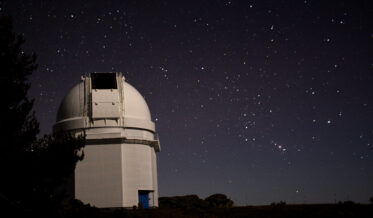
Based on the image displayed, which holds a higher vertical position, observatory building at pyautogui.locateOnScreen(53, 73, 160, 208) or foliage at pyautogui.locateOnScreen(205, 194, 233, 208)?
observatory building at pyautogui.locateOnScreen(53, 73, 160, 208)

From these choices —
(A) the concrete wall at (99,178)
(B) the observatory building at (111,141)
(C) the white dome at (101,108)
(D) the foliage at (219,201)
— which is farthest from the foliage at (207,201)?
(C) the white dome at (101,108)

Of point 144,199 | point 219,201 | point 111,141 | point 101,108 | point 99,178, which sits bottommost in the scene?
point 219,201

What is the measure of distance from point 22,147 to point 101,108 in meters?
12.0

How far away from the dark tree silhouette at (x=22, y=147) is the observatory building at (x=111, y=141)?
32.4 ft

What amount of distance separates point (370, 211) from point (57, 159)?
9.59 metres

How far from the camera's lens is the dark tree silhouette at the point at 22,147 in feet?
40.2

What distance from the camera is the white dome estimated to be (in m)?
24.6

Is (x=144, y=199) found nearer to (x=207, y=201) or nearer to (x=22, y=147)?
(x=207, y=201)

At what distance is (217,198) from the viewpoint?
23.1 m

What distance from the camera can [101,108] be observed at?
24.6 m

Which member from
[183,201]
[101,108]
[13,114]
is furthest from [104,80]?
[13,114]

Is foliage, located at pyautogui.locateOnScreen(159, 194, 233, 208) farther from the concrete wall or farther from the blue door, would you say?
the concrete wall

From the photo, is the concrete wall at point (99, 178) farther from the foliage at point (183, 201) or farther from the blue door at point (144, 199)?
the foliage at point (183, 201)

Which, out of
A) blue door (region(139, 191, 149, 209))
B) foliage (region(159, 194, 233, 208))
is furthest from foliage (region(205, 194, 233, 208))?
blue door (region(139, 191, 149, 209))
